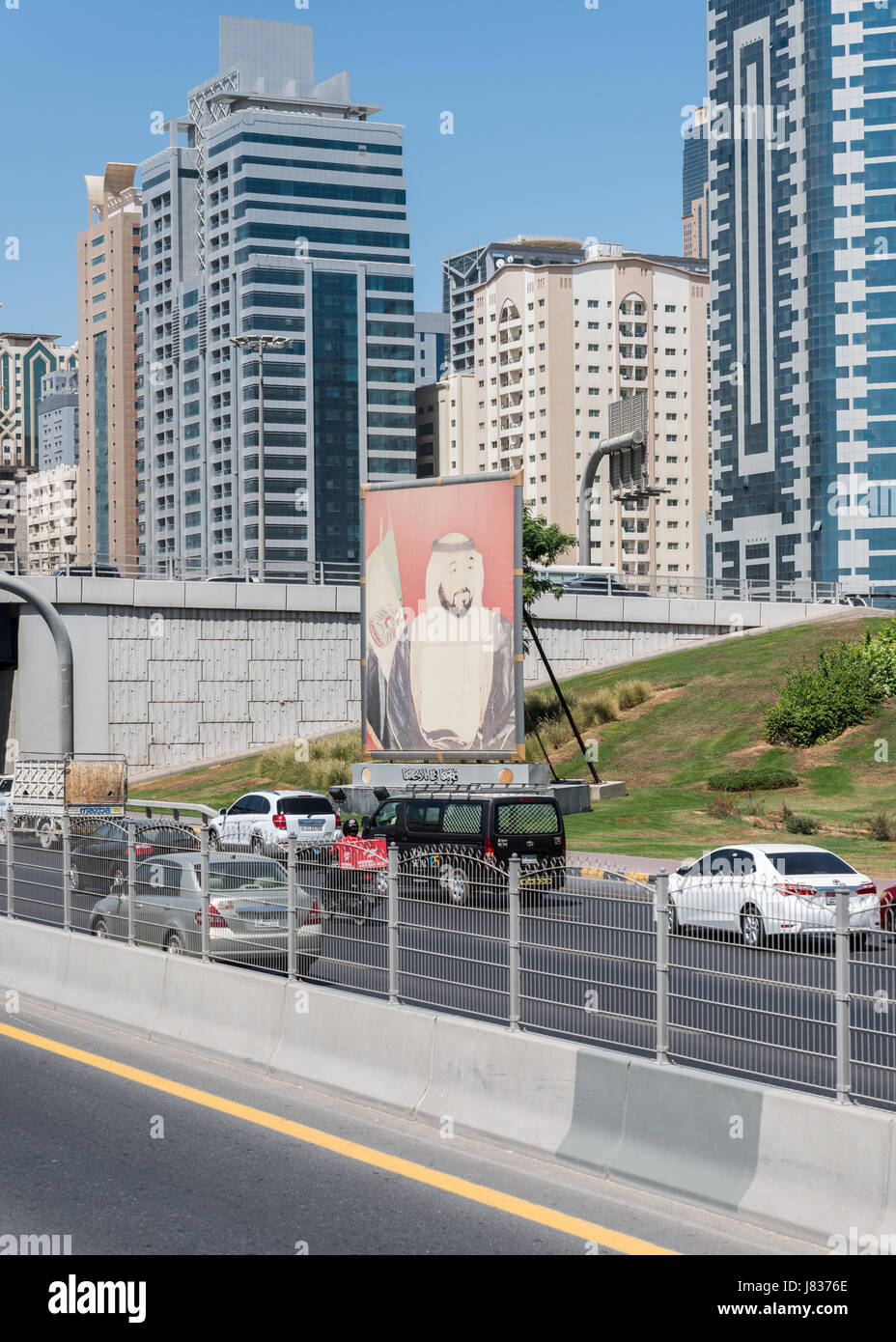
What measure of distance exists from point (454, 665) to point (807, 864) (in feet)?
63.3

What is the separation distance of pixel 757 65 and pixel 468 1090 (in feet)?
679

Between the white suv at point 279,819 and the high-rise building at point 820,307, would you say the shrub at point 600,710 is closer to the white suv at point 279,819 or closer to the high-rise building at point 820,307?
the white suv at point 279,819

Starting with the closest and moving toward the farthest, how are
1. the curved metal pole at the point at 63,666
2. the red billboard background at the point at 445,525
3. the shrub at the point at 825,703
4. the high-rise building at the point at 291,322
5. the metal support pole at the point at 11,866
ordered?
the metal support pole at the point at 11,866
the red billboard background at the point at 445,525
the curved metal pole at the point at 63,666
the shrub at the point at 825,703
the high-rise building at the point at 291,322

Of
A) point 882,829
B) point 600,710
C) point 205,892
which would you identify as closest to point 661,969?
point 205,892

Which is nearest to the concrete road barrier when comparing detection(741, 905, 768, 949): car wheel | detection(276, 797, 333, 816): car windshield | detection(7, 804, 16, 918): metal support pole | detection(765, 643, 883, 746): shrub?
detection(741, 905, 768, 949): car wheel

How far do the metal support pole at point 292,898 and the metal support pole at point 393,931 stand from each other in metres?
1.18

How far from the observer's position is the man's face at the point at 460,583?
40.8 meters

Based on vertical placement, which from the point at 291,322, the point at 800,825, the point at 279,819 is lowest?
the point at 800,825

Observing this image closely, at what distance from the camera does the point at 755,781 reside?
42812mm

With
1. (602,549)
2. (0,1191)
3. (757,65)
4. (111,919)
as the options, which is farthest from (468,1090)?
(757,65)

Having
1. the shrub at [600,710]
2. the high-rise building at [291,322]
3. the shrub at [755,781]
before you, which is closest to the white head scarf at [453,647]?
the shrub at [755,781]

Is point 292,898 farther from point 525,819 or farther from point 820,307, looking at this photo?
point 820,307

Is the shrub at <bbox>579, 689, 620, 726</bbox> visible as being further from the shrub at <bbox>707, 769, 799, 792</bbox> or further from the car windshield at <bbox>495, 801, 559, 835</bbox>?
the car windshield at <bbox>495, 801, 559, 835</bbox>

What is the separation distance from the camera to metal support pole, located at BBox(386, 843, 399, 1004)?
11562mm
